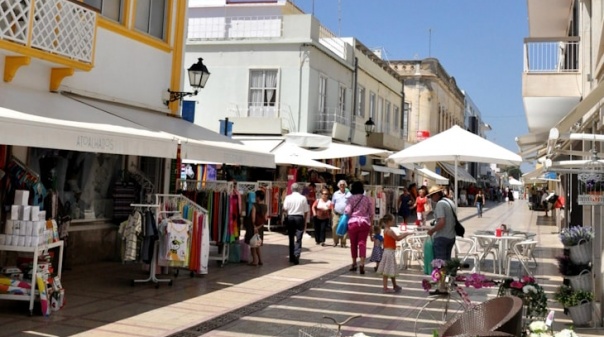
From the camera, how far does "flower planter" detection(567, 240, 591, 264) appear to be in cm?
786

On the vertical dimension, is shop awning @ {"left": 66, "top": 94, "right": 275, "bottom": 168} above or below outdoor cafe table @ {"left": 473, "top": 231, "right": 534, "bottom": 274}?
above

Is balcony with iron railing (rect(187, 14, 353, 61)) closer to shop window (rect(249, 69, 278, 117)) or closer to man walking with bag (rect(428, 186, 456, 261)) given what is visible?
shop window (rect(249, 69, 278, 117))

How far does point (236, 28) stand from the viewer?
2347 centimetres

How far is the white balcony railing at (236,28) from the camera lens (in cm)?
2283

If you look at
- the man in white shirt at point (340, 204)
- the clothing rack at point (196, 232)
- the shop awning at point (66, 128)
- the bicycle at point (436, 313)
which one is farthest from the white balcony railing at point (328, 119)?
the bicycle at point (436, 313)

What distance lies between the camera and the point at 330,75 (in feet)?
79.9

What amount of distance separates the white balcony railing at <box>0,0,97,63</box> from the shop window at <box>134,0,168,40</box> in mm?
2260

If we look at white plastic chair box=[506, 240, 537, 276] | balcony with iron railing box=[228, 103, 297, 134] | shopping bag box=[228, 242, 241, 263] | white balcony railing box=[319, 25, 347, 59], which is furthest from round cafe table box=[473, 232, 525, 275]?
white balcony railing box=[319, 25, 347, 59]

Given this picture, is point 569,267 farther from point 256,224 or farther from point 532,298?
point 256,224

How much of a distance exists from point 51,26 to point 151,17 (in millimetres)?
3650

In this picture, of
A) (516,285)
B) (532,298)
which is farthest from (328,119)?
(532,298)

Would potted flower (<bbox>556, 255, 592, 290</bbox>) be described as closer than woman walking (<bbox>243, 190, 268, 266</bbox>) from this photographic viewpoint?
Yes

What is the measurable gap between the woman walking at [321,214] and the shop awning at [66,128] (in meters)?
7.34

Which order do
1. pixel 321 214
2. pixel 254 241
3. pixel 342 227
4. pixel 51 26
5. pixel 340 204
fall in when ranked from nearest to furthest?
pixel 51 26
pixel 254 241
pixel 342 227
pixel 340 204
pixel 321 214
